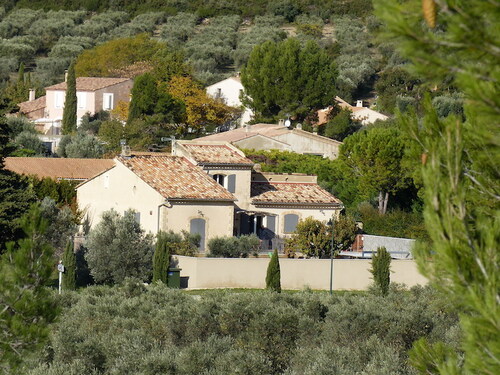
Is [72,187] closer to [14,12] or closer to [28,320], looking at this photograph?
[28,320]

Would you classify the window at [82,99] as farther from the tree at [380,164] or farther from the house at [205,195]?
the house at [205,195]

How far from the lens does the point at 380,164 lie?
4806cm

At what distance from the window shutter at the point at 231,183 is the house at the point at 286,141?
13.5m

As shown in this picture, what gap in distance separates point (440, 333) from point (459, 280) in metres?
18.5

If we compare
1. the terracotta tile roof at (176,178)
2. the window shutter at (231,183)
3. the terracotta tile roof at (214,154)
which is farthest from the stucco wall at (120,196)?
the window shutter at (231,183)

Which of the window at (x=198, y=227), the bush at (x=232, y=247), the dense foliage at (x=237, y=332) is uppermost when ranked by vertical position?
the window at (x=198, y=227)

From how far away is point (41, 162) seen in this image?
51.8m

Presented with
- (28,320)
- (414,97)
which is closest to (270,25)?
(414,97)

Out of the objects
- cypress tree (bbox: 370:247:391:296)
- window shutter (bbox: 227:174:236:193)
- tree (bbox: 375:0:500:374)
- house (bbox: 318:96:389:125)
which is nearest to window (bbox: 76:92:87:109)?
house (bbox: 318:96:389:125)

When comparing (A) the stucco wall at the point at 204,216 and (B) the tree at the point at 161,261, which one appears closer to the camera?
(B) the tree at the point at 161,261

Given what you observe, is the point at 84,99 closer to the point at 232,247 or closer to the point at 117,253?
the point at 232,247

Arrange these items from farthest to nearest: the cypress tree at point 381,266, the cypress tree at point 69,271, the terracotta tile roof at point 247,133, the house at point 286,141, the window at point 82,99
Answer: the window at point 82,99 < the terracotta tile roof at point 247,133 < the house at point 286,141 < the cypress tree at point 381,266 < the cypress tree at point 69,271

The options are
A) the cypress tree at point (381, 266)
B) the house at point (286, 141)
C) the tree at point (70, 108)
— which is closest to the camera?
the cypress tree at point (381, 266)

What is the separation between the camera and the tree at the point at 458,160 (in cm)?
689
